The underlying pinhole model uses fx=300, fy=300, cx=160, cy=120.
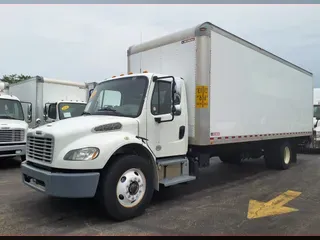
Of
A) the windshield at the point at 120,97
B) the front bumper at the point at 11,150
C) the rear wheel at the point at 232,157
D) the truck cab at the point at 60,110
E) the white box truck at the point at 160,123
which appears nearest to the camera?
the white box truck at the point at 160,123

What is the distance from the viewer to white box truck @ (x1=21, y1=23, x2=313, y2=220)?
4.59 m

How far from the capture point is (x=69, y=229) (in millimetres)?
4445

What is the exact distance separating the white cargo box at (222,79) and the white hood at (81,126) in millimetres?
1568

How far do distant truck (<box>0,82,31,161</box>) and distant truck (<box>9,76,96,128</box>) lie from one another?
1113 mm

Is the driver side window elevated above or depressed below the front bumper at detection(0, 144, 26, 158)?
above

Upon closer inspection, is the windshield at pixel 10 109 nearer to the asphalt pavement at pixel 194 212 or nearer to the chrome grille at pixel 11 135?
the chrome grille at pixel 11 135

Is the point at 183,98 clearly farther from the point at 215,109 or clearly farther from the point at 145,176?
the point at 145,176

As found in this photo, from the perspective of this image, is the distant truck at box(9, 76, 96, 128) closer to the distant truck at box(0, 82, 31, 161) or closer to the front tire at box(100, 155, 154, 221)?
the distant truck at box(0, 82, 31, 161)

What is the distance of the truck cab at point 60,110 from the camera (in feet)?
38.4

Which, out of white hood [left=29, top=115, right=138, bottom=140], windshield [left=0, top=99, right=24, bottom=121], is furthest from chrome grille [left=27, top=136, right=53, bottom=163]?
windshield [left=0, top=99, right=24, bottom=121]

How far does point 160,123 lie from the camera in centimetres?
564

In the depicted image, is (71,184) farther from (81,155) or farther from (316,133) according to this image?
(316,133)

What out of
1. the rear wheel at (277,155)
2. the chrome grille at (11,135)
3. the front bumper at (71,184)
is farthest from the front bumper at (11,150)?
the rear wheel at (277,155)

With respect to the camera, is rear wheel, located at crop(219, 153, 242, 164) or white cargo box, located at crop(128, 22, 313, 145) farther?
rear wheel, located at crop(219, 153, 242, 164)
